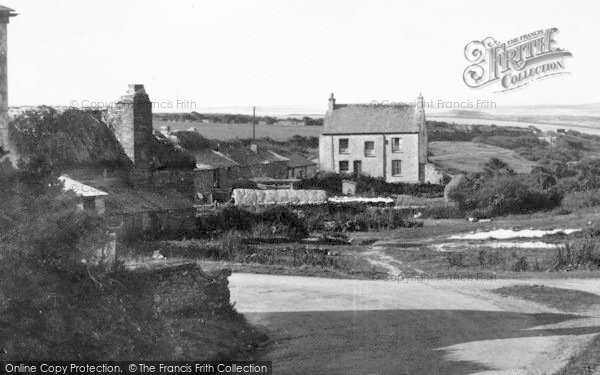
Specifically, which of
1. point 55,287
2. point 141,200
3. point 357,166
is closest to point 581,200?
point 357,166

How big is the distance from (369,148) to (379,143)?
3.17 ft

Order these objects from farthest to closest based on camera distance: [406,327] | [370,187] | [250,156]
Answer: [250,156]
[370,187]
[406,327]

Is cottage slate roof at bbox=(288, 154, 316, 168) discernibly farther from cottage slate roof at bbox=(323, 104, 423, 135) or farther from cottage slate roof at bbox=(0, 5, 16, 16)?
cottage slate roof at bbox=(0, 5, 16, 16)

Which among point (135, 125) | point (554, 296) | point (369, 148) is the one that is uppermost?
point (135, 125)

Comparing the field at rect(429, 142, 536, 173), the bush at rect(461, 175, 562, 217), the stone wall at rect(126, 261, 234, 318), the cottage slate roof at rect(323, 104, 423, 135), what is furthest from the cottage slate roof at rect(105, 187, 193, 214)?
the field at rect(429, 142, 536, 173)

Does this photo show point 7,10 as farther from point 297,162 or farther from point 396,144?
point 297,162

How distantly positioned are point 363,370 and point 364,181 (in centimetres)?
5609

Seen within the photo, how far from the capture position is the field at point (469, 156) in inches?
3654

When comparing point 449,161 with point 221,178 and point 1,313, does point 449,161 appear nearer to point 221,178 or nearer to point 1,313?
point 221,178

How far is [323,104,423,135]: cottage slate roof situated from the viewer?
80688 mm

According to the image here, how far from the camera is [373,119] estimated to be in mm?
82000

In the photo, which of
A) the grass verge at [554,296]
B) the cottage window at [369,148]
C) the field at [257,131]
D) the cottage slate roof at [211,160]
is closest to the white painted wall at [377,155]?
the cottage window at [369,148]

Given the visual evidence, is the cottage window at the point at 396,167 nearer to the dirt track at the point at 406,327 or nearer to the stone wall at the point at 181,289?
the dirt track at the point at 406,327

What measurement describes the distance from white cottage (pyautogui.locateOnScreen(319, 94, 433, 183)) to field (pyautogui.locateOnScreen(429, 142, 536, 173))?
7.74 metres
